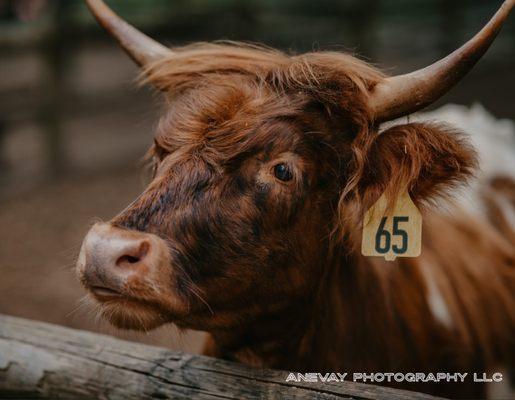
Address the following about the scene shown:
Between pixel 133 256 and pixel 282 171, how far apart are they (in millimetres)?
561

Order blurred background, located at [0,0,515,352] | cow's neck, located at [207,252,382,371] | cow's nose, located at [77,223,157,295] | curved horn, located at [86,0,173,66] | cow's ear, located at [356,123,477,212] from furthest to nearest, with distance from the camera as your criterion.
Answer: blurred background, located at [0,0,515,352] → curved horn, located at [86,0,173,66] → cow's neck, located at [207,252,382,371] → cow's ear, located at [356,123,477,212] → cow's nose, located at [77,223,157,295]

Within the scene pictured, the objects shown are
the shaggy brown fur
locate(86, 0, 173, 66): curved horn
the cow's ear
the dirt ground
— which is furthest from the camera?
the dirt ground

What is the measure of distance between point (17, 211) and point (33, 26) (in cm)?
225

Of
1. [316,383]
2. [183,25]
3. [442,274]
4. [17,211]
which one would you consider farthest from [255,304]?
[183,25]

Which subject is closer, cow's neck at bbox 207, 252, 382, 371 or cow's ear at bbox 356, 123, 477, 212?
cow's ear at bbox 356, 123, 477, 212

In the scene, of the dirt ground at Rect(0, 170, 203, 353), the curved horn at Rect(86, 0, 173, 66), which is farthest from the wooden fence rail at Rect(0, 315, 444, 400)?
the dirt ground at Rect(0, 170, 203, 353)

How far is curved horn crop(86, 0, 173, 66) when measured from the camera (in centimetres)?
280

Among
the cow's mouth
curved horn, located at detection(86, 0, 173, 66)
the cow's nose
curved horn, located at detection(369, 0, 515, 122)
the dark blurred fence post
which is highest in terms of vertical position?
the dark blurred fence post

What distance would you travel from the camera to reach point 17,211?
6.88 metres

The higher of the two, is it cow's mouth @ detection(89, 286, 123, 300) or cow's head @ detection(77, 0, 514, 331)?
cow's head @ detection(77, 0, 514, 331)

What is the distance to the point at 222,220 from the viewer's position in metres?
2.12

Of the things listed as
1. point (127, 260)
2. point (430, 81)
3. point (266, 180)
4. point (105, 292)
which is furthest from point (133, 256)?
point (430, 81)

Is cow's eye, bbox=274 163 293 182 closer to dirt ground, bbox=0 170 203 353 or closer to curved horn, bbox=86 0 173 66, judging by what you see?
curved horn, bbox=86 0 173 66

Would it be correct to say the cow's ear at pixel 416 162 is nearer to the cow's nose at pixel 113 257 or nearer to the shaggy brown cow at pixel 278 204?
the shaggy brown cow at pixel 278 204
